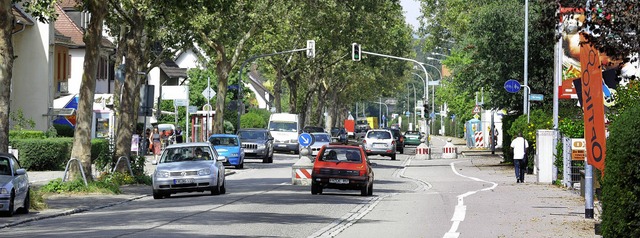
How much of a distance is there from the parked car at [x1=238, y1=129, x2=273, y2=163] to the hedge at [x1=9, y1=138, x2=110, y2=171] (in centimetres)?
1310

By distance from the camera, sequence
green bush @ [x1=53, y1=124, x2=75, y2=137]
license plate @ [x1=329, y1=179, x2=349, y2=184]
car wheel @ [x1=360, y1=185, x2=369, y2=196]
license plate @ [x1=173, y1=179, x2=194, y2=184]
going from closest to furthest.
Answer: license plate @ [x1=173, y1=179, x2=194, y2=184] → license plate @ [x1=329, y1=179, x2=349, y2=184] → car wheel @ [x1=360, y1=185, x2=369, y2=196] → green bush @ [x1=53, y1=124, x2=75, y2=137]

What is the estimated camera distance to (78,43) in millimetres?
68875

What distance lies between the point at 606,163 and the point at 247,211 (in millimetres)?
11194

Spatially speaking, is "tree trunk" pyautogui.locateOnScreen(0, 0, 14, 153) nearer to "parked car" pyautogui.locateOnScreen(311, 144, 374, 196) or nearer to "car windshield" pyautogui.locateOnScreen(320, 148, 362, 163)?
"parked car" pyautogui.locateOnScreen(311, 144, 374, 196)

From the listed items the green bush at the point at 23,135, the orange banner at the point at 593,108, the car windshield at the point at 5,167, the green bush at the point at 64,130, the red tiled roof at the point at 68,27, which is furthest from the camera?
the red tiled roof at the point at 68,27

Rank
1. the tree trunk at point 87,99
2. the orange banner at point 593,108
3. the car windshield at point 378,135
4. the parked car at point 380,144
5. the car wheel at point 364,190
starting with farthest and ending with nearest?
the car windshield at point 378,135 < the parked car at point 380,144 < the car wheel at point 364,190 < the tree trunk at point 87,99 < the orange banner at point 593,108

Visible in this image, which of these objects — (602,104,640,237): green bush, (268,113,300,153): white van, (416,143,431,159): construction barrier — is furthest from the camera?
(268,113,300,153): white van

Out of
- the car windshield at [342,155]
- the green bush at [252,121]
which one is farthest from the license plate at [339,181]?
the green bush at [252,121]

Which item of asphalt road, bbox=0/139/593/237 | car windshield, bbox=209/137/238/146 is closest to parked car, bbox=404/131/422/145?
car windshield, bbox=209/137/238/146

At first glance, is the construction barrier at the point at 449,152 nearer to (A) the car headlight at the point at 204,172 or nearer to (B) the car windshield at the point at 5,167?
(A) the car headlight at the point at 204,172

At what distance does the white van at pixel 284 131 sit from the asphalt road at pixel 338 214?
32.7m

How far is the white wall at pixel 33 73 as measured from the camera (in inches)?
2249

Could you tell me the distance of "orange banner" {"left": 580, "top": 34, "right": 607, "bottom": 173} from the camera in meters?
16.8

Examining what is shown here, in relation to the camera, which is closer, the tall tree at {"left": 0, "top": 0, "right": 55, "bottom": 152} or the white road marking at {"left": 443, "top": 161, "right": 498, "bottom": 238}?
the white road marking at {"left": 443, "top": 161, "right": 498, "bottom": 238}
